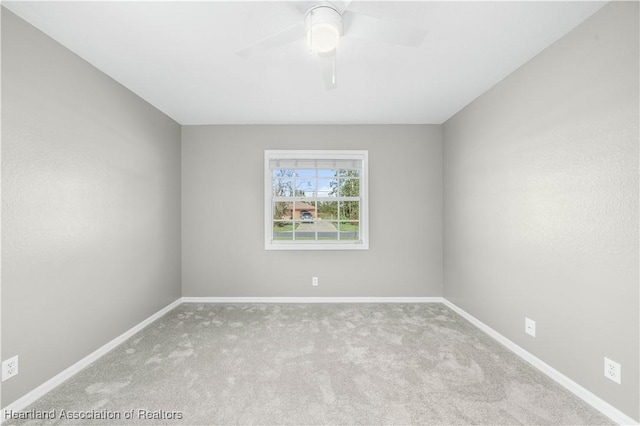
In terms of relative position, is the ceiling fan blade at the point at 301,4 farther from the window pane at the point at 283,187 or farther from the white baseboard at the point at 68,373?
the white baseboard at the point at 68,373

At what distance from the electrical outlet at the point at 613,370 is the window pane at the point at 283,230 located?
3134 mm

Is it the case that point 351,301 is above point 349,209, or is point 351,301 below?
below

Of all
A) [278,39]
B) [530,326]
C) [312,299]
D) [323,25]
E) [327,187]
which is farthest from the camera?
[327,187]

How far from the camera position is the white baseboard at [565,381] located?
161 centimetres

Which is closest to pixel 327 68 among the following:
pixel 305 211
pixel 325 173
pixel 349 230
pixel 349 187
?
pixel 325 173

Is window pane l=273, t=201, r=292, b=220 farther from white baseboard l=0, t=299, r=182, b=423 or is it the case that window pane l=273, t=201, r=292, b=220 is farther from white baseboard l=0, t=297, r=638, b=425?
white baseboard l=0, t=299, r=182, b=423

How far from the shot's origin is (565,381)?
1.93 metres

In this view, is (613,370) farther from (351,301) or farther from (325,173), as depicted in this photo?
(325,173)

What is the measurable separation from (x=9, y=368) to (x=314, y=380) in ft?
6.26

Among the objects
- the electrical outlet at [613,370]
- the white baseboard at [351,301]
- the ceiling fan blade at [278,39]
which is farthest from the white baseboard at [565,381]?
the ceiling fan blade at [278,39]

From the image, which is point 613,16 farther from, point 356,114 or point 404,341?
point 404,341

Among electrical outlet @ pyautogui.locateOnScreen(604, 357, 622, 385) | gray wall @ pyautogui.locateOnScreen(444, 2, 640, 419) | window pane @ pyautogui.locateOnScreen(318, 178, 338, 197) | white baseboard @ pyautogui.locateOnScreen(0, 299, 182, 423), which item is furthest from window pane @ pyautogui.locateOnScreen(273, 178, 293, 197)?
electrical outlet @ pyautogui.locateOnScreen(604, 357, 622, 385)

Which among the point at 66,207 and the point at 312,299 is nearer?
the point at 66,207

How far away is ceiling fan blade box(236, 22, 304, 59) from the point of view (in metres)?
1.51
